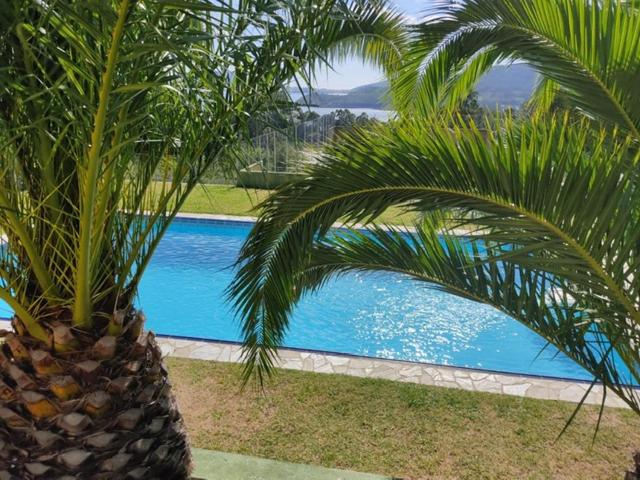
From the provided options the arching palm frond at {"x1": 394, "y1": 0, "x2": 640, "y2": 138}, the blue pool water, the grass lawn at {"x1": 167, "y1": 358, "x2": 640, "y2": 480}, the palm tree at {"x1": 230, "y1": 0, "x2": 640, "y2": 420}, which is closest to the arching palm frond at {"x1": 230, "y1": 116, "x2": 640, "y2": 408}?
the palm tree at {"x1": 230, "y1": 0, "x2": 640, "y2": 420}

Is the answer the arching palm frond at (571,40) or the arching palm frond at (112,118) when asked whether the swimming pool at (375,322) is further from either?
the arching palm frond at (571,40)

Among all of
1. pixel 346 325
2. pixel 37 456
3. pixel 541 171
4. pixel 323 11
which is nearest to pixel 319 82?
pixel 323 11

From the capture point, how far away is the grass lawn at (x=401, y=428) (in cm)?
371

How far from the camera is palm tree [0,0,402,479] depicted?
5.51 ft

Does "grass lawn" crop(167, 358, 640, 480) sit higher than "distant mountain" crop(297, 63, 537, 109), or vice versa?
"distant mountain" crop(297, 63, 537, 109)

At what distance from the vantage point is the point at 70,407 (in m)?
1.95

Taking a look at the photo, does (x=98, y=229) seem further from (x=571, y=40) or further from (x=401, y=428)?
(x=401, y=428)

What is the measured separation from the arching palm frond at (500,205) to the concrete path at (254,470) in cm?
124

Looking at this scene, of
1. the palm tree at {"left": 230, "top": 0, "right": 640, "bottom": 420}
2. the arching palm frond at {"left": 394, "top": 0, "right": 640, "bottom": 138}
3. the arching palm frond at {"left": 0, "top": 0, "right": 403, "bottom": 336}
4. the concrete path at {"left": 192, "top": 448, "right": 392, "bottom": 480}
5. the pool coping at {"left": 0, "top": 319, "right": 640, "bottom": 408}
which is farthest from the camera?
the pool coping at {"left": 0, "top": 319, "right": 640, "bottom": 408}

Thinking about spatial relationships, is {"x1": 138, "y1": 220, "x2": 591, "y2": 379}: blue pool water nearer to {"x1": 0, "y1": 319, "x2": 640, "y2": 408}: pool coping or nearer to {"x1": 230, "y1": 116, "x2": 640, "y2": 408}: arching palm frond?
{"x1": 0, "y1": 319, "x2": 640, "y2": 408}: pool coping

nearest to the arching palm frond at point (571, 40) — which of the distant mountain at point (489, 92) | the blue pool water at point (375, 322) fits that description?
the distant mountain at point (489, 92)

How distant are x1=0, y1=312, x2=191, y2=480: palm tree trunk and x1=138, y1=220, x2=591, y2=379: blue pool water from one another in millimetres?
3970

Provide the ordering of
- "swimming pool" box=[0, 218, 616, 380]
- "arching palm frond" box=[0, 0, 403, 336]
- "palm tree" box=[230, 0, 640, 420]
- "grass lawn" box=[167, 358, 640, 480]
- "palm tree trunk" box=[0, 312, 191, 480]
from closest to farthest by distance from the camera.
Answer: "arching palm frond" box=[0, 0, 403, 336]
"palm tree" box=[230, 0, 640, 420]
"palm tree trunk" box=[0, 312, 191, 480]
"grass lawn" box=[167, 358, 640, 480]
"swimming pool" box=[0, 218, 616, 380]

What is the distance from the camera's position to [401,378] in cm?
510
